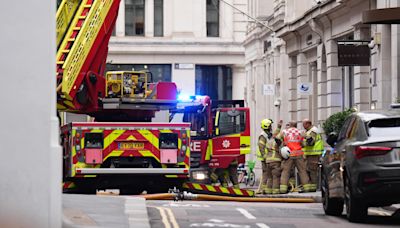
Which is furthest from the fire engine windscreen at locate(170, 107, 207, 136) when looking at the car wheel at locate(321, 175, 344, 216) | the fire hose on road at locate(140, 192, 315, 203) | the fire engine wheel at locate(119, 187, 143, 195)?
the car wheel at locate(321, 175, 344, 216)

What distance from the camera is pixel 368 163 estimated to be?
16.7 m

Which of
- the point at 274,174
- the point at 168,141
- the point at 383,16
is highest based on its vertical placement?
the point at 383,16

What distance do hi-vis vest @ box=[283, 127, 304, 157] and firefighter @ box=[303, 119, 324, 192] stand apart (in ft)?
0.51

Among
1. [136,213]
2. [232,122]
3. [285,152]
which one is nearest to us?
[136,213]

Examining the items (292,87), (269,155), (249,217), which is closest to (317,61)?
(292,87)

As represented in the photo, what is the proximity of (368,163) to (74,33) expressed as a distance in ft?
33.3

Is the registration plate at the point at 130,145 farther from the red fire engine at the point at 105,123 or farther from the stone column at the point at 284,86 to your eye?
the stone column at the point at 284,86

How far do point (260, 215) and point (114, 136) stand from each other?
6.88 m

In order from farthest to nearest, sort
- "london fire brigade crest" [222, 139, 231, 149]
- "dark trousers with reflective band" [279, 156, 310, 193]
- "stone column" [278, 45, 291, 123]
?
1. "stone column" [278, 45, 291, 123]
2. "london fire brigade crest" [222, 139, 231, 149]
3. "dark trousers with reflective band" [279, 156, 310, 193]

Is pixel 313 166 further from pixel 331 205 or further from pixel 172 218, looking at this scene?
pixel 172 218

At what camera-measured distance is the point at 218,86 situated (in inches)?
2790

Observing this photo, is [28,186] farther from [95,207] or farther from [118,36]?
[118,36]

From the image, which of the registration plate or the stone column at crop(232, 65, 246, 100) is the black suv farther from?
the stone column at crop(232, 65, 246, 100)

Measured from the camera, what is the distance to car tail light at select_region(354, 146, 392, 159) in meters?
16.6
